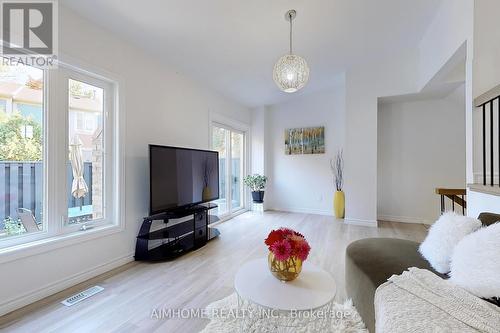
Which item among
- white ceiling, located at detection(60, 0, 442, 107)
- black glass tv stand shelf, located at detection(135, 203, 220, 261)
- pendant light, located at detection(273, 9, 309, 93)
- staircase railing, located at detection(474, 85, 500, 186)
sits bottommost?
black glass tv stand shelf, located at detection(135, 203, 220, 261)

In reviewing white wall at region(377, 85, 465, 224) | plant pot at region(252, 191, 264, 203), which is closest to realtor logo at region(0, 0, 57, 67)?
plant pot at region(252, 191, 264, 203)

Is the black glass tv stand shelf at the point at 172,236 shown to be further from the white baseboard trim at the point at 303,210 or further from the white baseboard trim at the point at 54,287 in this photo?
the white baseboard trim at the point at 303,210

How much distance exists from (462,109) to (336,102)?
2.16m

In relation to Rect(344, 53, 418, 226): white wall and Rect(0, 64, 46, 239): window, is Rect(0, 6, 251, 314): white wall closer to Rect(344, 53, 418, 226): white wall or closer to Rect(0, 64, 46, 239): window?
Rect(0, 64, 46, 239): window

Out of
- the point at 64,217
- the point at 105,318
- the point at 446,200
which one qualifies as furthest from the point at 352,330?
the point at 446,200

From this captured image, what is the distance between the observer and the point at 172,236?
2779mm

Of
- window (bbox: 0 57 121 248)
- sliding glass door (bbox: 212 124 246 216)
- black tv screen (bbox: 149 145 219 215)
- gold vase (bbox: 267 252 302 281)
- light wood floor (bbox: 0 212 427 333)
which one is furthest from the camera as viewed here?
sliding glass door (bbox: 212 124 246 216)

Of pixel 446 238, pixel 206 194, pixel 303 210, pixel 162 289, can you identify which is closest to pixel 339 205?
pixel 303 210

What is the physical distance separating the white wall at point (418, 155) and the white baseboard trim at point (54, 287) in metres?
4.81

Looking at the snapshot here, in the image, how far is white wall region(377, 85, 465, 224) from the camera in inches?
165

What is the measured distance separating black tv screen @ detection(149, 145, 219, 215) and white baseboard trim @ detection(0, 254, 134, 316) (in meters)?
0.68

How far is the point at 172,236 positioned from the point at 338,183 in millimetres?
3720

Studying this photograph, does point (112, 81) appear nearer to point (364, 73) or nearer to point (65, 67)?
point (65, 67)

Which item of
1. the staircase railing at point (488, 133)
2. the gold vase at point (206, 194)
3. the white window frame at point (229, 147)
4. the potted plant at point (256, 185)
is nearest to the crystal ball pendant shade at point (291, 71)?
the staircase railing at point (488, 133)
